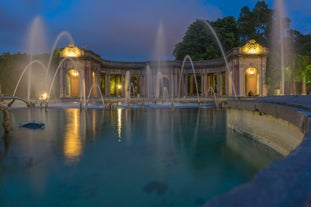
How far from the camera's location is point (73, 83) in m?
54.9

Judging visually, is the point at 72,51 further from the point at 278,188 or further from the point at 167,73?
the point at 278,188

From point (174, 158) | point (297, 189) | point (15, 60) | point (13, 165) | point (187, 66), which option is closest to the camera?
point (297, 189)

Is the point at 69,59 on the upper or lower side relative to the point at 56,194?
upper

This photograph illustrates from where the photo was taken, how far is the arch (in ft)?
174

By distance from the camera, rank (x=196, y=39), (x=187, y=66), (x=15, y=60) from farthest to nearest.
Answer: (x=196, y=39)
(x=187, y=66)
(x=15, y=60)

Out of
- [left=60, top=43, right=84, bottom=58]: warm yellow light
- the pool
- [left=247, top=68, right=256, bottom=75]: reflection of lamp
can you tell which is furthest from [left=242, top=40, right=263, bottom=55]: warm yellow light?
the pool

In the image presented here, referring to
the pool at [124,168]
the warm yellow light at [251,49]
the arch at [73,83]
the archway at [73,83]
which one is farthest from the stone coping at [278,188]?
the archway at [73,83]

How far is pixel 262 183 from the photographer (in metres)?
2.39

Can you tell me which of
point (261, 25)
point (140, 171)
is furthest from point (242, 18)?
point (140, 171)

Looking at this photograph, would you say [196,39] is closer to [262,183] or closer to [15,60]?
[15,60]

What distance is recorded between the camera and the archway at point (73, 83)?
53.3 m

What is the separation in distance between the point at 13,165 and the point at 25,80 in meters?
47.5

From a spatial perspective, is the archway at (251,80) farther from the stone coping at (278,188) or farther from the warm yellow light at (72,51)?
the stone coping at (278,188)

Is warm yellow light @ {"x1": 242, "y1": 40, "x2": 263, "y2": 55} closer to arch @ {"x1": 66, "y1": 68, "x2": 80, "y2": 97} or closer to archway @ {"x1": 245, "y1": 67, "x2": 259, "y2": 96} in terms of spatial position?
archway @ {"x1": 245, "y1": 67, "x2": 259, "y2": 96}
